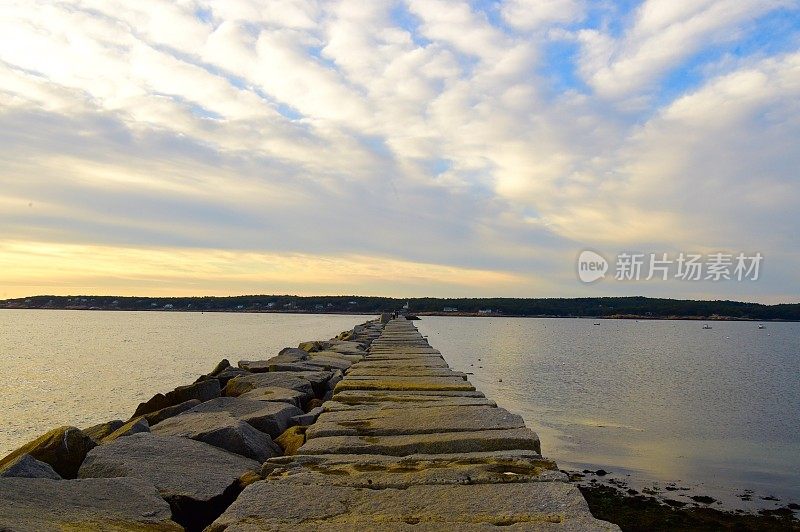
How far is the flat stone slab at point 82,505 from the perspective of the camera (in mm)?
2688

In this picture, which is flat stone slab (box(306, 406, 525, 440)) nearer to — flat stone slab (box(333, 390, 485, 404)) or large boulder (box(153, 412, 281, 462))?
flat stone slab (box(333, 390, 485, 404))

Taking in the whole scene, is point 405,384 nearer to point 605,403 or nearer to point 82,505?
point 82,505

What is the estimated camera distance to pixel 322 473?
2.99 meters

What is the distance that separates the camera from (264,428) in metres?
5.76

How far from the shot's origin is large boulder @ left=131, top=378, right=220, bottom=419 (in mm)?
8453

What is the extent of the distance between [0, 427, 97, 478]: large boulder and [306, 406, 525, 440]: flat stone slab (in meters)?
1.73

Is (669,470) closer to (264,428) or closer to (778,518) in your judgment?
(778,518)

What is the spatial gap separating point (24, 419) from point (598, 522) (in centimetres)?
1496

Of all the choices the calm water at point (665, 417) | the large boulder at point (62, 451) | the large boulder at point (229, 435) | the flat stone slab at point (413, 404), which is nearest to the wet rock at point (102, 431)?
the large boulder at point (229, 435)

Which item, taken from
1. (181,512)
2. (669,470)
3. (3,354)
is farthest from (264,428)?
(3,354)

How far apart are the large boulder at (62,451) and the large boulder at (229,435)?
68cm

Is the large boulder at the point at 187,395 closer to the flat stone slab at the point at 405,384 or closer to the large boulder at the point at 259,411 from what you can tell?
the large boulder at the point at 259,411

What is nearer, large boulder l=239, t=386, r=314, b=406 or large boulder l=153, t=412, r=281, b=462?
large boulder l=153, t=412, r=281, b=462

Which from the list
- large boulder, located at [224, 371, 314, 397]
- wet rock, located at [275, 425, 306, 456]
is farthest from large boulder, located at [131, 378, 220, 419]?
wet rock, located at [275, 425, 306, 456]
